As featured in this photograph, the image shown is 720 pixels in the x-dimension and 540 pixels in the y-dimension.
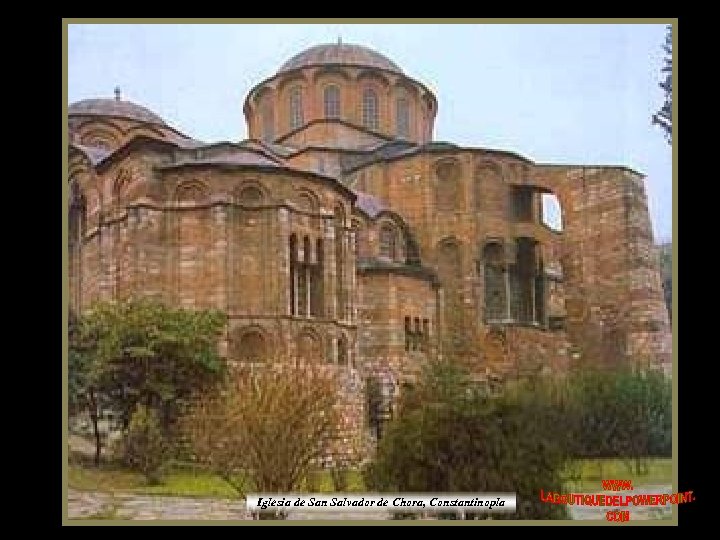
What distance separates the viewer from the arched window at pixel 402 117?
16.5m

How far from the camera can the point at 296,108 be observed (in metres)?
18.1

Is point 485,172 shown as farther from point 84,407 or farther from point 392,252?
point 84,407

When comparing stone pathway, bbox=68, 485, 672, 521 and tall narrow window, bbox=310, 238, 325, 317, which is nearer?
stone pathway, bbox=68, 485, 672, 521

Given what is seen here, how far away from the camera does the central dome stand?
12094 mm

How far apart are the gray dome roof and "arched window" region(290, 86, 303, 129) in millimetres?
4864

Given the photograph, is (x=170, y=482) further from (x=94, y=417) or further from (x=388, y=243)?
(x=388, y=243)

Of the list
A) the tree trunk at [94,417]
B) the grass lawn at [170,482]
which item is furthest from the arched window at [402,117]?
the grass lawn at [170,482]

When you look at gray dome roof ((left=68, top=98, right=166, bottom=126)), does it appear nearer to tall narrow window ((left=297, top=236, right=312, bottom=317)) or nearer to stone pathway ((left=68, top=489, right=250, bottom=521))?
tall narrow window ((left=297, top=236, right=312, bottom=317))

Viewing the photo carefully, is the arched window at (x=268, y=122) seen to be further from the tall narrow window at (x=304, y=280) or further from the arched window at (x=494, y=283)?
the arched window at (x=494, y=283)

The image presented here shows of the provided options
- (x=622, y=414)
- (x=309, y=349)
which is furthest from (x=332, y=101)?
(x=622, y=414)

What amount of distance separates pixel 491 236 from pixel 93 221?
6138mm

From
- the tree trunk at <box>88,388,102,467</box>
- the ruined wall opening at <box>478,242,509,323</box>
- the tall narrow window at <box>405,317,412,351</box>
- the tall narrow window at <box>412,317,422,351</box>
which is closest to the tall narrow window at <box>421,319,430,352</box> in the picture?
the tall narrow window at <box>412,317,422,351</box>

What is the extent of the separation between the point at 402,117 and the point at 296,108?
1741 millimetres

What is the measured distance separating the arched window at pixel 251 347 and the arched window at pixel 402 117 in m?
4.86
